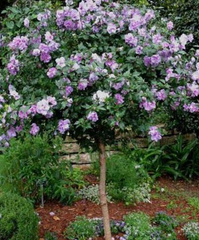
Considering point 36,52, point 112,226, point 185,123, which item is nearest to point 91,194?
point 112,226

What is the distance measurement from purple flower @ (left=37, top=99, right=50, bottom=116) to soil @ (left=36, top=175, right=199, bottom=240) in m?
1.50

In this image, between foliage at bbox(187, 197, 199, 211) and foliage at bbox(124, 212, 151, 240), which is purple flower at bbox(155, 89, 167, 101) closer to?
foliage at bbox(124, 212, 151, 240)

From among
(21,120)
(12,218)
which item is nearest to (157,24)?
(21,120)

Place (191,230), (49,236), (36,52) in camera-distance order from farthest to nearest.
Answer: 1. (191,230)
2. (49,236)
3. (36,52)

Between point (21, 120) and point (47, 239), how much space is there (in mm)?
1285

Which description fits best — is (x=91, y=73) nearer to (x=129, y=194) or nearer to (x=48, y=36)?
(x=48, y=36)

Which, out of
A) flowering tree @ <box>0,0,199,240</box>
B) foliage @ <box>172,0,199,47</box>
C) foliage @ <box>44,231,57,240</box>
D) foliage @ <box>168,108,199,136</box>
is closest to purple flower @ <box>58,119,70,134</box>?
flowering tree @ <box>0,0,199,240</box>

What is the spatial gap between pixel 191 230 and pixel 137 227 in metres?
0.44

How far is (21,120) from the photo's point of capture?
2.47 meters

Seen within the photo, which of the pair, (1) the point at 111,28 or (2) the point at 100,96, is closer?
(2) the point at 100,96

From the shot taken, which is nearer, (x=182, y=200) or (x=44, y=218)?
(x=44, y=218)

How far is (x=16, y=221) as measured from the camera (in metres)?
3.13

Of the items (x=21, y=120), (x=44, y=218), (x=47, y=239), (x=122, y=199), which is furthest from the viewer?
(x=122, y=199)

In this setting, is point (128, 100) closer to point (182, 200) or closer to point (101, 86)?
point (101, 86)
